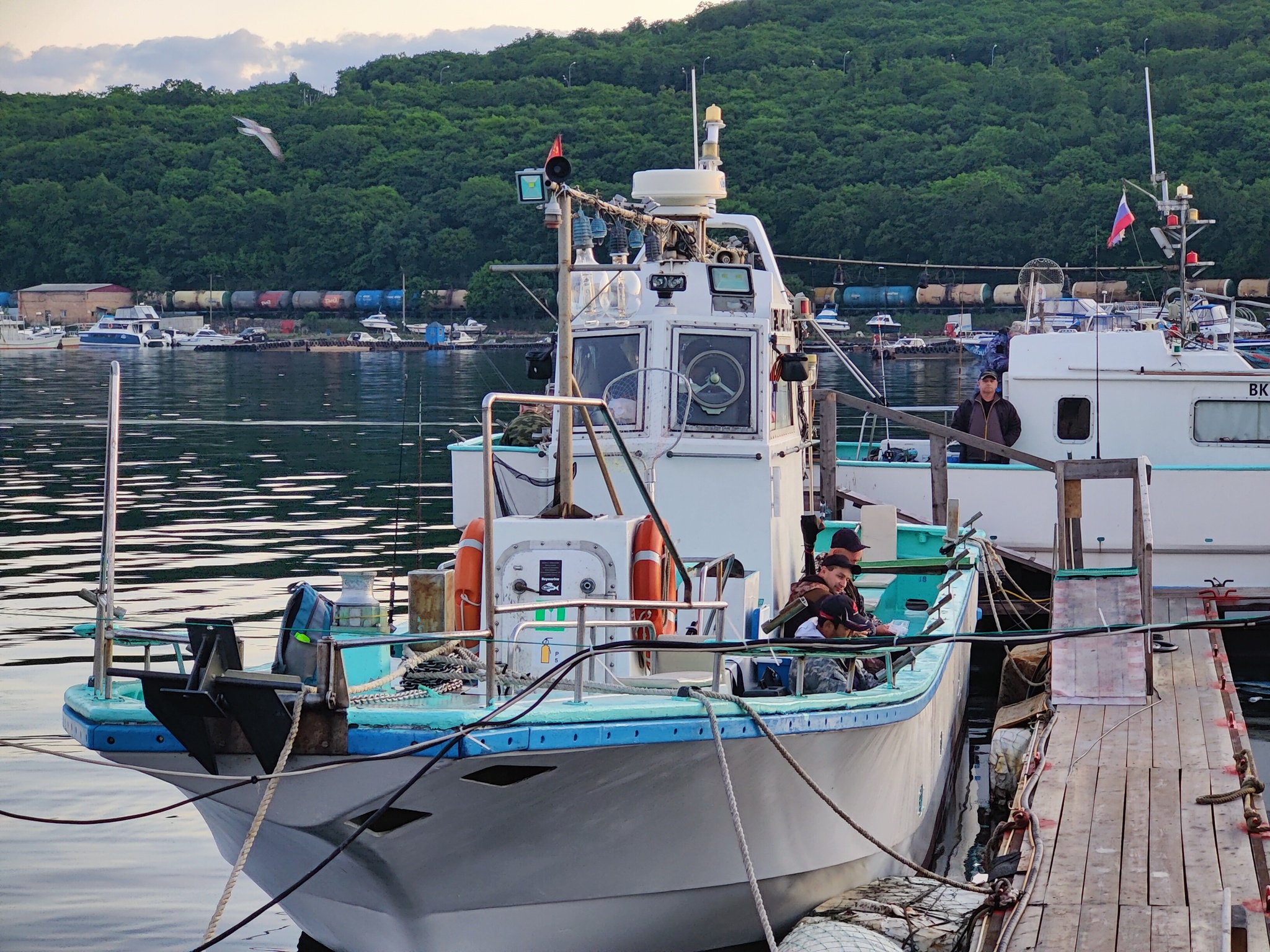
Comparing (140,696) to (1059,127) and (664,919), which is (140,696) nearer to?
(664,919)

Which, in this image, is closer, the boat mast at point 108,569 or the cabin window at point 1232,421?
the boat mast at point 108,569

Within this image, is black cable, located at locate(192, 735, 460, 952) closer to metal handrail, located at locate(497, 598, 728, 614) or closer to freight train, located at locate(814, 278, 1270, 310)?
metal handrail, located at locate(497, 598, 728, 614)

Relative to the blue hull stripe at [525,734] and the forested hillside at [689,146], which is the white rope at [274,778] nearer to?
the blue hull stripe at [525,734]

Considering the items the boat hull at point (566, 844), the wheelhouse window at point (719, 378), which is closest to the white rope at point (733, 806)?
the boat hull at point (566, 844)

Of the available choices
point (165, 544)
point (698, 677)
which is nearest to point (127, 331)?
point (165, 544)

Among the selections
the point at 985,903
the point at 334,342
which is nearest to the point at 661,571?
the point at 985,903

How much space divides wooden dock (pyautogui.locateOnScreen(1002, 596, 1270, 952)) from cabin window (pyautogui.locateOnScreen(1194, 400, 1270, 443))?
664 centimetres

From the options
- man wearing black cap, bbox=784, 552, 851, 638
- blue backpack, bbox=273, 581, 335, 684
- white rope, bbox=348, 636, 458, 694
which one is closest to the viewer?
blue backpack, bbox=273, 581, 335, 684

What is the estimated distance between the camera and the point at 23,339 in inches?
4360

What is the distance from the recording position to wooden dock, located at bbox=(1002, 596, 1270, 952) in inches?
291

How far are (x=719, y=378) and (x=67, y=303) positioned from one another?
5459 inches

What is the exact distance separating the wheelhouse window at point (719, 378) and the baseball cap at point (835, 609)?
1.86 m

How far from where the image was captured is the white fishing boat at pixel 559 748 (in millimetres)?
7246

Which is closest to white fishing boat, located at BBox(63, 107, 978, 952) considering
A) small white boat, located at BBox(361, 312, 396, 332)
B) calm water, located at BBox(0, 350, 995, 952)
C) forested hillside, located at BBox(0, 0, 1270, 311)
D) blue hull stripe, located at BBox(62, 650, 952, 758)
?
blue hull stripe, located at BBox(62, 650, 952, 758)
